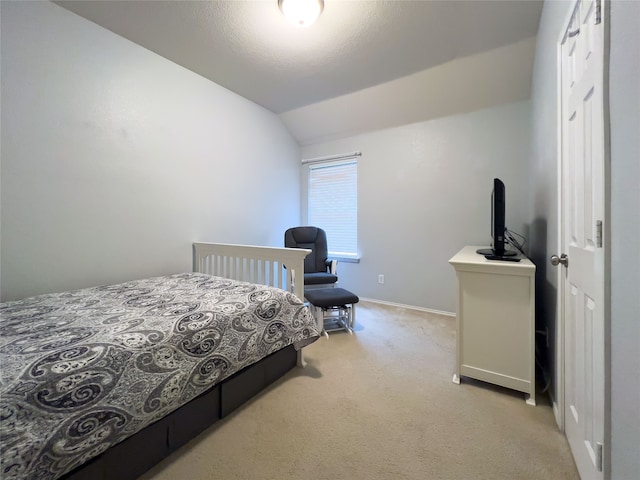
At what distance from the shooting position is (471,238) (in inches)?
109

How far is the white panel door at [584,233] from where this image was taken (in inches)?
31.7

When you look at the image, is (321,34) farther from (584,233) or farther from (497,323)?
(497,323)

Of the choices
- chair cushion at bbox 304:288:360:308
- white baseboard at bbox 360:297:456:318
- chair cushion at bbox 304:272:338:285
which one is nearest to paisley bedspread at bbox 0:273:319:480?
chair cushion at bbox 304:288:360:308

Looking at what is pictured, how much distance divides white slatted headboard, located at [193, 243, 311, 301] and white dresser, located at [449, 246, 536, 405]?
3.49 ft

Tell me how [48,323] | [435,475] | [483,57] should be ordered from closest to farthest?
[435,475] → [48,323] → [483,57]

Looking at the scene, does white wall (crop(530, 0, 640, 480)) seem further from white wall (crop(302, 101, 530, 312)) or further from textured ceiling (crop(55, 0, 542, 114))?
white wall (crop(302, 101, 530, 312))

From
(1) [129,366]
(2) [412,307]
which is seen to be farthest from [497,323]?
(1) [129,366]

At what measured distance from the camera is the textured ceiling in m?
1.76

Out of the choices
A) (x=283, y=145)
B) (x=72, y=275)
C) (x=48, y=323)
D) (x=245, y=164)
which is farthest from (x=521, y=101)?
(x=72, y=275)

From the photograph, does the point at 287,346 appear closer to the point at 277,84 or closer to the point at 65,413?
the point at 65,413

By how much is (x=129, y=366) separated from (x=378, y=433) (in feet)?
3.82

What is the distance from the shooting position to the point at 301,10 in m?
1.68

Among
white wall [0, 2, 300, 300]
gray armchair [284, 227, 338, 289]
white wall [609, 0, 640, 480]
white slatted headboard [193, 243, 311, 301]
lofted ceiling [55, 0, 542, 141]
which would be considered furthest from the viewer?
gray armchair [284, 227, 338, 289]

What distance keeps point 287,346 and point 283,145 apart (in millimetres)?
2764
